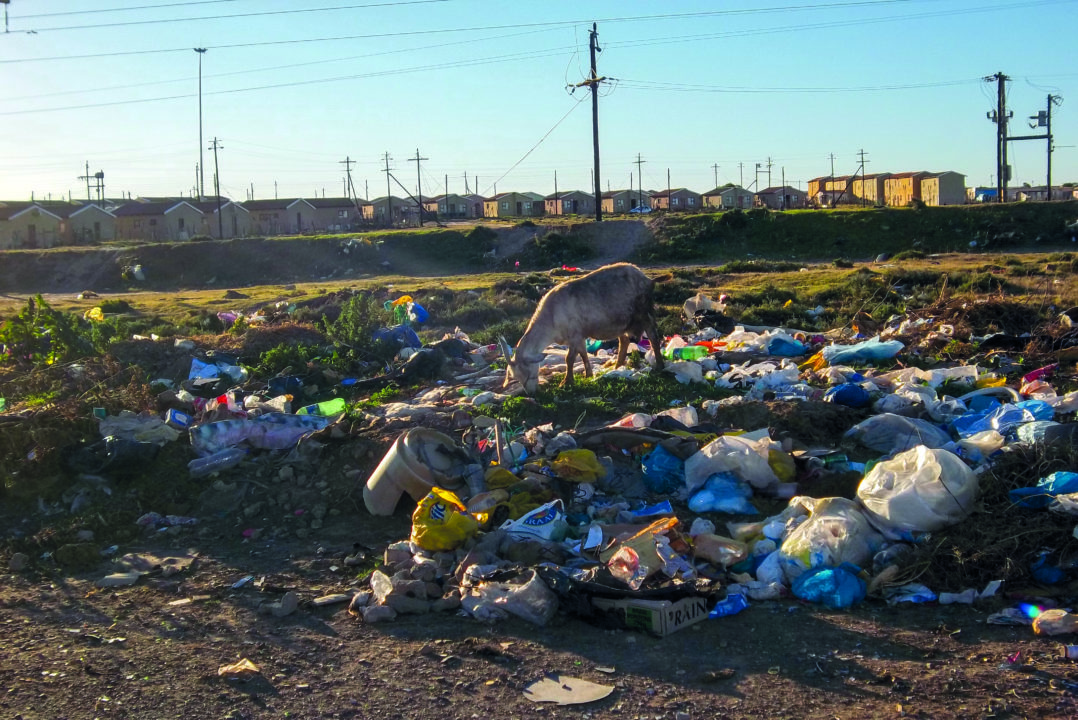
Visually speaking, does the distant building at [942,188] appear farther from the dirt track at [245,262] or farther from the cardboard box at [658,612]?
the cardboard box at [658,612]

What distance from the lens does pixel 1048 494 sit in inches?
260

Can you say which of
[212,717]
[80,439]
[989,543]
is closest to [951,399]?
[989,543]

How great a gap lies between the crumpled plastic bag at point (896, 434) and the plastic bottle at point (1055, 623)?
282 cm

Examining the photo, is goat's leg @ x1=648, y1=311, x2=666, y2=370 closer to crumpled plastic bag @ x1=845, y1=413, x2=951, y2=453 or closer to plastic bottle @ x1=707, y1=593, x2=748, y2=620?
crumpled plastic bag @ x1=845, y1=413, x2=951, y2=453

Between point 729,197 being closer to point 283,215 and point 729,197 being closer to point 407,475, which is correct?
point 283,215

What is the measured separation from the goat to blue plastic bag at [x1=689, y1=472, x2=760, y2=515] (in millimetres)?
3625

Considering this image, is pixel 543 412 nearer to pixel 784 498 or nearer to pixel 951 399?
pixel 784 498

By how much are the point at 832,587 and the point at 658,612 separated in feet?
4.01

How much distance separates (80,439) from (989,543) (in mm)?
8219

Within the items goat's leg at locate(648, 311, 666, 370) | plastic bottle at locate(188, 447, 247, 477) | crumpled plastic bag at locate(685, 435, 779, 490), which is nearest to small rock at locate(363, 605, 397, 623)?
crumpled plastic bag at locate(685, 435, 779, 490)

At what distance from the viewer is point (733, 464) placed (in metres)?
7.71

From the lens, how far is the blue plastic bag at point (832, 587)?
6.02m

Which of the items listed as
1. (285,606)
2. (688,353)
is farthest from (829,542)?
(688,353)

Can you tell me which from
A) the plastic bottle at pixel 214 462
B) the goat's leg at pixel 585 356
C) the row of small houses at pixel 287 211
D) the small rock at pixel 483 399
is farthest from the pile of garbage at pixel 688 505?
the row of small houses at pixel 287 211
